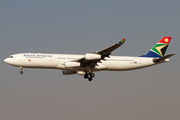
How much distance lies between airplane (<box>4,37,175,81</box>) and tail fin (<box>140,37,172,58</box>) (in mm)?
2335

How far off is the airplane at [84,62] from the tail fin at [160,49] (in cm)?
234

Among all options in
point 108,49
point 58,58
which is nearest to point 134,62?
point 108,49

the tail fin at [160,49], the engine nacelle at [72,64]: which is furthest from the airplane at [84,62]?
the tail fin at [160,49]

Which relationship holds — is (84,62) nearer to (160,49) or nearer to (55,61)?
(55,61)

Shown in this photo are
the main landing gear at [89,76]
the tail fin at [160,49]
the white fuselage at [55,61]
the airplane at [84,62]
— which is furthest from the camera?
the tail fin at [160,49]

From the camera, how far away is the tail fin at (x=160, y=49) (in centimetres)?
5256

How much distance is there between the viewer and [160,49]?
176 ft

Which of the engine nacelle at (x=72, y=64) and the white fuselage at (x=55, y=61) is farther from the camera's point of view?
the white fuselage at (x=55, y=61)

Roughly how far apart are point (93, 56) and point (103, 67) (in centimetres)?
517

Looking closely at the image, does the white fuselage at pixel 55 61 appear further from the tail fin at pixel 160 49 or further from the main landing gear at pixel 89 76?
the tail fin at pixel 160 49

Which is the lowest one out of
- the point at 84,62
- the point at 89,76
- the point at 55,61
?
the point at 89,76

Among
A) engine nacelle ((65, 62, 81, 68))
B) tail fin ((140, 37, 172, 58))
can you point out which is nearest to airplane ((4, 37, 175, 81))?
engine nacelle ((65, 62, 81, 68))

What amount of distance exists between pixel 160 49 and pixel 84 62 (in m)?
16.3

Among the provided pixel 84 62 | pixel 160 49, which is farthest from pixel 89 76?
pixel 160 49
